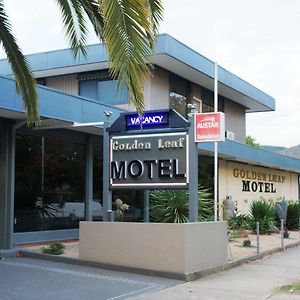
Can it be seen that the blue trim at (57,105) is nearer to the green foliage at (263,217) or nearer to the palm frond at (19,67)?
the palm frond at (19,67)

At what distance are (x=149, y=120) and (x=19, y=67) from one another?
3.93 meters

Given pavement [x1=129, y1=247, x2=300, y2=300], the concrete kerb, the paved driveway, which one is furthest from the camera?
the concrete kerb

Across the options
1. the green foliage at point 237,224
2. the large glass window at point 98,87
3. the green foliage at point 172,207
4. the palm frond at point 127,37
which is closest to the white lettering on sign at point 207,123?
the green foliage at point 172,207

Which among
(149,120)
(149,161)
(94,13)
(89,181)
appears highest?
(94,13)

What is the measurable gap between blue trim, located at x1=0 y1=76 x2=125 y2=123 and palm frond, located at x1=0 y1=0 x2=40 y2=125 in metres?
2.66

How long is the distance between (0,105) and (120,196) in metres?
7.82

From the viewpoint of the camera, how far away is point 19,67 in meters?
9.30

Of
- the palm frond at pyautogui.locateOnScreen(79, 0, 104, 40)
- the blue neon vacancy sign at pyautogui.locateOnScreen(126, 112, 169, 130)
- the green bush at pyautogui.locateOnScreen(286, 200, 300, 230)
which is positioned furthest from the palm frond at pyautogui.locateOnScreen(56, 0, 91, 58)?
the green bush at pyautogui.locateOnScreen(286, 200, 300, 230)

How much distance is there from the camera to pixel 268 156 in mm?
29969

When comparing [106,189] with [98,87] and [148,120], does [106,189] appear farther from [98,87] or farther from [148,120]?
[98,87]

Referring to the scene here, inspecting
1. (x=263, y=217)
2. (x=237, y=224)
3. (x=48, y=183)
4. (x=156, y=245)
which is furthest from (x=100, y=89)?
(x=156, y=245)

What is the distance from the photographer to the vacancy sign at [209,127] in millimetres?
12445

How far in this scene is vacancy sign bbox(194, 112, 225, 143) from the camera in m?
12.4

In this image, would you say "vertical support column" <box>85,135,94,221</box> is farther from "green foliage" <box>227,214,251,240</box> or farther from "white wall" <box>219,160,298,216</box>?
"white wall" <box>219,160,298,216</box>
